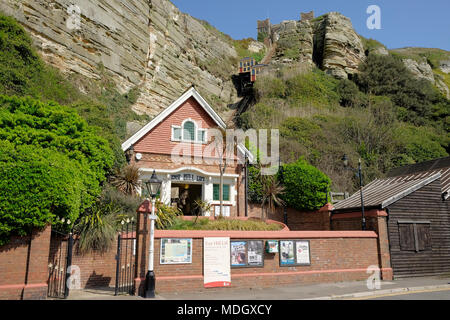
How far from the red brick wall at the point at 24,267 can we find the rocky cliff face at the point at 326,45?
4970cm

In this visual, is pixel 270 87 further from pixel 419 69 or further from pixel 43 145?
pixel 43 145

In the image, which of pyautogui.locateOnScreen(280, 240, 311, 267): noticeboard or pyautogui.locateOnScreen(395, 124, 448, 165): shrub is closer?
pyautogui.locateOnScreen(280, 240, 311, 267): noticeboard

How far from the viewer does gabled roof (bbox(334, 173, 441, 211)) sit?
1505 cm

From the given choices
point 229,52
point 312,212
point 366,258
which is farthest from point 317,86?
point 366,258

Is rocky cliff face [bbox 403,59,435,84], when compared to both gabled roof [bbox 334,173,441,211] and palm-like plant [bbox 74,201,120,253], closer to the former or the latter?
gabled roof [bbox 334,173,441,211]

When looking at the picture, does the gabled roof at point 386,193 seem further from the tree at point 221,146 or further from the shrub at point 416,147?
the shrub at point 416,147

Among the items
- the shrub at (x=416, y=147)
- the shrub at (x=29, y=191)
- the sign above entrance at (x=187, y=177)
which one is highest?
the shrub at (x=416, y=147)

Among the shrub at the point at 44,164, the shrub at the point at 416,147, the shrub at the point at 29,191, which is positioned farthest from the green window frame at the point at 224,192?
the shrub at the point at 416,147

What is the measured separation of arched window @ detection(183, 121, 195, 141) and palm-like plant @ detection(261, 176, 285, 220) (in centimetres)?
526

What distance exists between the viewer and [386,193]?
16.1 meters

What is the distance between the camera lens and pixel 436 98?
1954 inches

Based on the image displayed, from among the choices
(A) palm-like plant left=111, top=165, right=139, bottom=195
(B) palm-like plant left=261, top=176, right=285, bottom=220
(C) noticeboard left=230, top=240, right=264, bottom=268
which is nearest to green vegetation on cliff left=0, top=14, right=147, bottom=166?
(A) palm-like plant left=111, top=165, right=139, bottom=195

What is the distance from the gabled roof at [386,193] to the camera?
15.0m

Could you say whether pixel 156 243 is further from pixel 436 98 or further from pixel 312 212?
pixel 436 98
